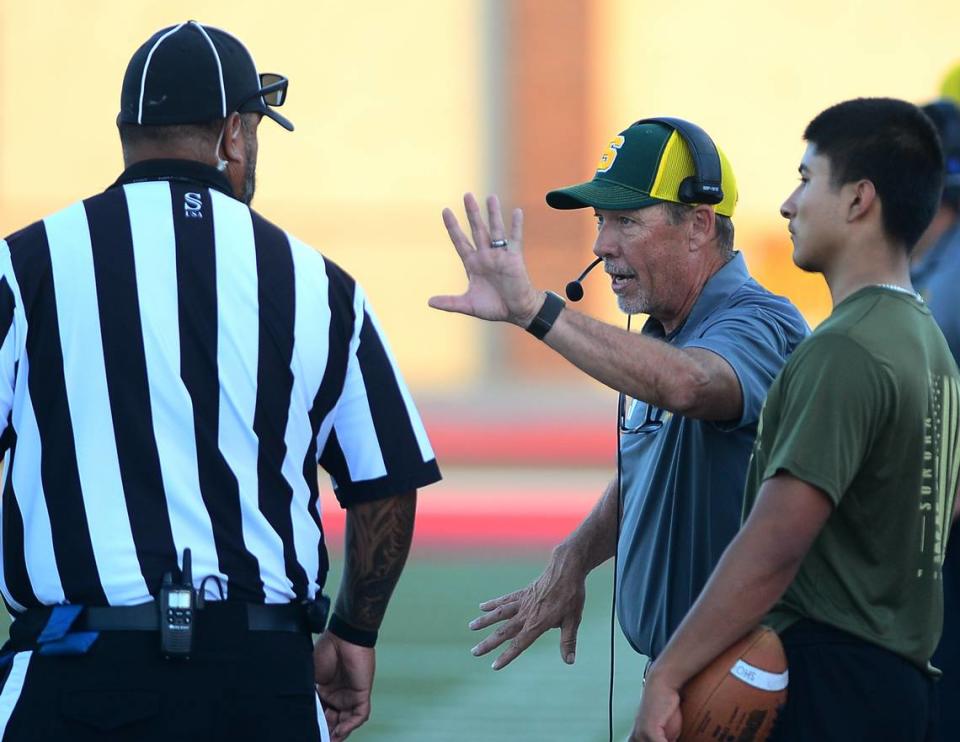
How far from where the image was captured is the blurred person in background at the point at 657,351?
3076 millimetres

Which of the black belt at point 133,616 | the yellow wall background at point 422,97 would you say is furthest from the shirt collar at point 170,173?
the yellow wall background at point 422,97

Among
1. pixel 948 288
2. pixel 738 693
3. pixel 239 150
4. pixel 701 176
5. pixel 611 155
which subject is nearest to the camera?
pixel 738 693

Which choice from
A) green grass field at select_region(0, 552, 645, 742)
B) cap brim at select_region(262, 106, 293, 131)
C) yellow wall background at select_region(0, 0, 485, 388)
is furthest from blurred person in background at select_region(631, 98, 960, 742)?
yellow wall background at select_region(0, 0, 485, 388)

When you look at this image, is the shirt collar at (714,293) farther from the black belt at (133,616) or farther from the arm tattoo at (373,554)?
the black belt at (133,616)

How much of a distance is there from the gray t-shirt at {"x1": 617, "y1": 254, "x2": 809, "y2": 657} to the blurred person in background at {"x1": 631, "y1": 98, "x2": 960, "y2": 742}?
31cm

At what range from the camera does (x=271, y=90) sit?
3082 millimetres

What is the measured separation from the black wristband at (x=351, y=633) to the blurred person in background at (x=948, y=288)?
1.42 metres

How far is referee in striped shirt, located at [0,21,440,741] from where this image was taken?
2725 millimetres

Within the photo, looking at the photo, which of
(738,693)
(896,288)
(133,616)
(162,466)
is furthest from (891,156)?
(133,616)

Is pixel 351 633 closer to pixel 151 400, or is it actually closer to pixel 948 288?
pixel 151 400

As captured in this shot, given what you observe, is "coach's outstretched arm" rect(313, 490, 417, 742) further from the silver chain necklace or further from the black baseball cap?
the silver chain necklace

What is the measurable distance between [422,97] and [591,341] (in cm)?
1670

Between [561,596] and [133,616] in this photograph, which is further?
[561,596]

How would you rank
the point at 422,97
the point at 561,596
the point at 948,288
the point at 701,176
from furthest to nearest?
1. the point at 422,97
2. the point at 948,288
3. the point at 561,596
4. the point at 701,176
